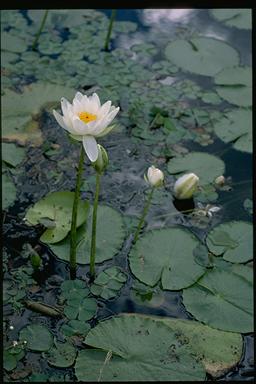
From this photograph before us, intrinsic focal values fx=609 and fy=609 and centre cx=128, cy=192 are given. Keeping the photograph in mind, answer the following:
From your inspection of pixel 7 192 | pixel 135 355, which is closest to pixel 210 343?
pixel 135 355

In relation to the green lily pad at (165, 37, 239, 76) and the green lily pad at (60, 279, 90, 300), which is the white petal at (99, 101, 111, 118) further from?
the green lily pad at (165, 37, 239, 76)

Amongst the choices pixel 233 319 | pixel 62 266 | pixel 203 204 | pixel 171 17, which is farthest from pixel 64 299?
pixel 171 17

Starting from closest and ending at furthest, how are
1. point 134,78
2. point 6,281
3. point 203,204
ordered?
point 6,281, point 203,204, point 134,78

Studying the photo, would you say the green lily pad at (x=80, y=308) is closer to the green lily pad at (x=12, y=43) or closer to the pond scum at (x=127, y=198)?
the pond scum at (x=127, y=198)

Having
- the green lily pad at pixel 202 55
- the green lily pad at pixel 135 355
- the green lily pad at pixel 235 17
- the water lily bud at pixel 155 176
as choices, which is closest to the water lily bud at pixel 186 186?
the water lily bud at pixel 155 176

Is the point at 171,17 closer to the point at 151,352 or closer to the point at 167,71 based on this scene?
the point at 167,71

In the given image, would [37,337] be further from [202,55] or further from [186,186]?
[202,55]

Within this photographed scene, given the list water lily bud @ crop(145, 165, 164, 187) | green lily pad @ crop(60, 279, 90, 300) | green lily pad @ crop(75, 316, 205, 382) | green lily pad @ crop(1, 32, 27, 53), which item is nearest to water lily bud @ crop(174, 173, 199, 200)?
water lily bud @ crop(145, 165, 164, 187)
